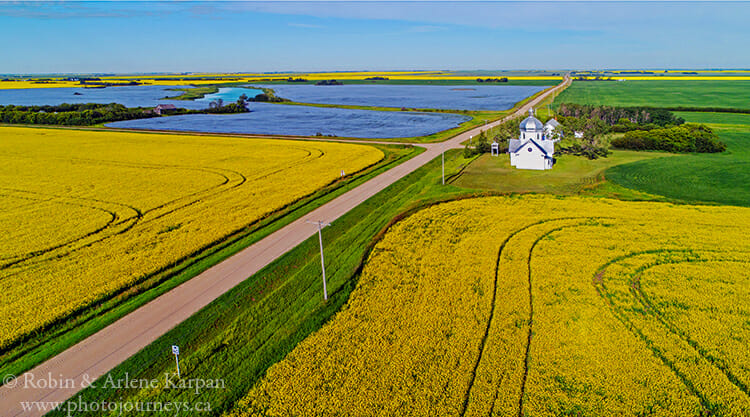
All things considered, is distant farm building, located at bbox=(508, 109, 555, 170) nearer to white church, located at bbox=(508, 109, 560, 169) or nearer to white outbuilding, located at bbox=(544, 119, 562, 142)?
white church, located at bbox=(508, 109, 560, 169)

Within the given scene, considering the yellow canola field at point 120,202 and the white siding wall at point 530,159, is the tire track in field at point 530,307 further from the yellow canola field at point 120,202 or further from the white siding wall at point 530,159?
the yellow canola field at point 120,202

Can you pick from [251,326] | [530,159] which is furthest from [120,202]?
[530,159]

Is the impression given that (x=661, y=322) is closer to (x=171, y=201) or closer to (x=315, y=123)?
(x=171, y=201)

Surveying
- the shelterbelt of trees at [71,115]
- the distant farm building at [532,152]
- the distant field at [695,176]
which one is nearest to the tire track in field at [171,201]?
the distant farm building at [532,152]

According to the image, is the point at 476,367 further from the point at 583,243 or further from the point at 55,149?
the point at 55,149

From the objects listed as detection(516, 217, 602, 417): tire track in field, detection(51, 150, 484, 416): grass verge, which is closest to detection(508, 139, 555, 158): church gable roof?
detection(516, 217, 602, 417): tire track in field

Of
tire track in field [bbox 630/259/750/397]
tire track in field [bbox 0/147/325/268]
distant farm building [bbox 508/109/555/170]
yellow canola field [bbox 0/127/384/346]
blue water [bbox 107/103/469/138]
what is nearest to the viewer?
tire track in field [bbox 630/259/750/397]

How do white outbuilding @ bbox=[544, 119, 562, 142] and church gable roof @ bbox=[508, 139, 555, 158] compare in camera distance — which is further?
white outbuilding @ bbox=[544, 119, 562, 142]
